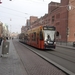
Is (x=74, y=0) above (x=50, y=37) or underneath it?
above

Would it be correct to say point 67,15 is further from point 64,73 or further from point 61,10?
point 64,73

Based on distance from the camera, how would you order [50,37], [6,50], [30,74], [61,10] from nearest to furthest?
[30,74] < [6,50] < [50,37] < [61,10]

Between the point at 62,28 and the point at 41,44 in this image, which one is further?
the point at 62,28

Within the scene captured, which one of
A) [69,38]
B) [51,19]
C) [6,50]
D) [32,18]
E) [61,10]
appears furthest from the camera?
[32,18]

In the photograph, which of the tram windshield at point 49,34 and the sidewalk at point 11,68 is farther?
the tram windshield at point 49,34

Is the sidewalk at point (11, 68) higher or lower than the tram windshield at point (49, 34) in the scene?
lower

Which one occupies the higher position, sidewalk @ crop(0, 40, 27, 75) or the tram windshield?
the tram windshield

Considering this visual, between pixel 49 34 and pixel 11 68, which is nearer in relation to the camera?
pixel 11 68

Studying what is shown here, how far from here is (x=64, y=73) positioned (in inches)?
375

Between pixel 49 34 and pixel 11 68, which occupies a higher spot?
pixel 49 34

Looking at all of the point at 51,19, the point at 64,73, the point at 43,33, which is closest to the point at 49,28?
the point at 43,33

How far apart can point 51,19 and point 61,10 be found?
643 inches

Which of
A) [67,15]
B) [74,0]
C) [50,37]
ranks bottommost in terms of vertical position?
[50,37]

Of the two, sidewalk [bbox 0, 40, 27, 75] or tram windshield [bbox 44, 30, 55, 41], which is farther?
tram windshield [bbox 44, 30, 55, 41]
